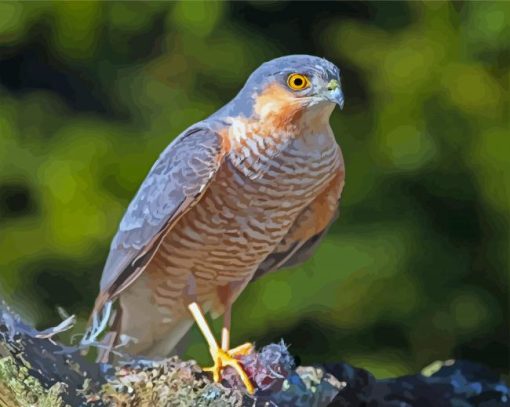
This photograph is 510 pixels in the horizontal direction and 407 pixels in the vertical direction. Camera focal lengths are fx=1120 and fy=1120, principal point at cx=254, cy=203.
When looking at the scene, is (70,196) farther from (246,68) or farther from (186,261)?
(186,261)

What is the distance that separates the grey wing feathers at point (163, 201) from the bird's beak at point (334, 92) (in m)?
0.19

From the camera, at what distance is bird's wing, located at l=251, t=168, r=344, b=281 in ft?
5.64

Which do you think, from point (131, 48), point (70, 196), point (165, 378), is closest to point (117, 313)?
point (165, 378)

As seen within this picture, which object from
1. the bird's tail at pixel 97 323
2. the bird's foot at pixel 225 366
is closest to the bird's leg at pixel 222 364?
the bird's foot at pixel 225 366

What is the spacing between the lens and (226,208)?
5.47 feet

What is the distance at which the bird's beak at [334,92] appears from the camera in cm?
156

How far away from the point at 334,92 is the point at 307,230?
0.29 meters

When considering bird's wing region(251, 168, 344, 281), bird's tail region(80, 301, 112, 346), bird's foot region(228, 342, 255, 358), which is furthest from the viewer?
bird's wing region(251, 168, 344, 281)

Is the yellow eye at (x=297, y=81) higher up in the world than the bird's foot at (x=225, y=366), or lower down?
higher up

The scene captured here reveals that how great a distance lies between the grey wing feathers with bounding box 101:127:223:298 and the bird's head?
0.09 metres

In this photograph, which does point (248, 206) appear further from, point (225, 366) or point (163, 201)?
point (225, 366)

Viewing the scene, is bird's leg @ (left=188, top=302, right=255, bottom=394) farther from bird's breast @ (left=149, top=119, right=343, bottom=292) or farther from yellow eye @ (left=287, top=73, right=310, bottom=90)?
yellow eye @ (left=287, top=73, right=310, bottom=90)

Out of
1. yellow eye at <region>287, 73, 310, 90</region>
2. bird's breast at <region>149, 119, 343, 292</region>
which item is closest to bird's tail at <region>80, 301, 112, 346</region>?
bird's breast at <region>149, 119, 343, 292</region>

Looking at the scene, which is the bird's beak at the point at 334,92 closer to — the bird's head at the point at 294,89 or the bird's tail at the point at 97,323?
the bird's head at the point at 294,89
